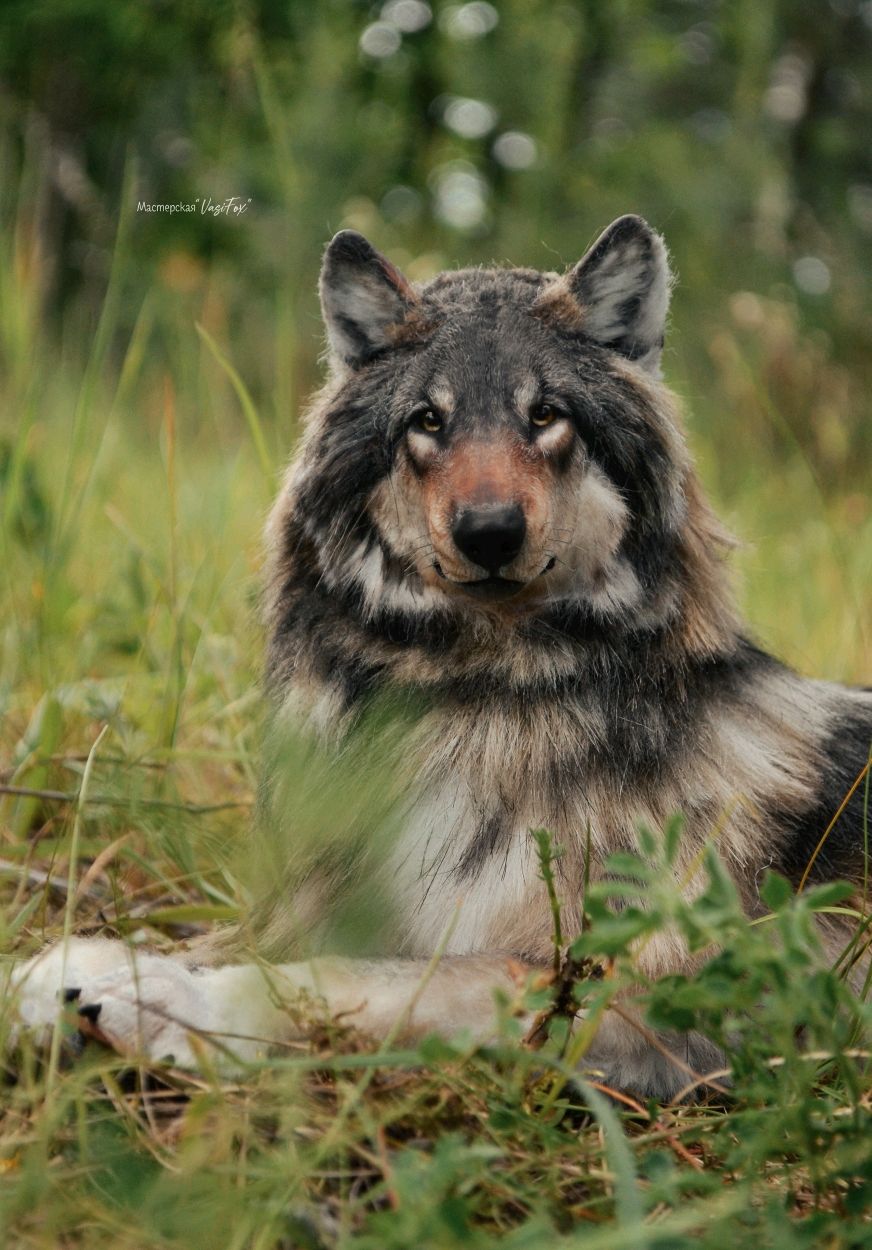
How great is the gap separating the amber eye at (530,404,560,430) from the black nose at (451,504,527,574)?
29 centimetres

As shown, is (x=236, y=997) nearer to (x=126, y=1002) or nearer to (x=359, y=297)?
(x=126, y=1002)

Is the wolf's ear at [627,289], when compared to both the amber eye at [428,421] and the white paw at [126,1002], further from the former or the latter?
the white paw at [126,1002]

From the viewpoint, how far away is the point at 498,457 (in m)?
2.54

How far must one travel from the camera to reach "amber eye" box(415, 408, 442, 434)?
267cm

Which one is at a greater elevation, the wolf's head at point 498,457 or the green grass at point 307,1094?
the wolf's head at point 498,457

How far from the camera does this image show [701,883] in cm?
255

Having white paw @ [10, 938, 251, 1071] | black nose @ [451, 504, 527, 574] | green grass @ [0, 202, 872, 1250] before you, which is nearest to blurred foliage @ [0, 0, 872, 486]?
green grass @ [0, 202, 872, 1250]

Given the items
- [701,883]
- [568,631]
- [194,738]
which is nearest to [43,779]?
[194,738]

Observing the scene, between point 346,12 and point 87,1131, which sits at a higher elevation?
point 346,12

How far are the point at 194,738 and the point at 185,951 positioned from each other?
3.52 feet

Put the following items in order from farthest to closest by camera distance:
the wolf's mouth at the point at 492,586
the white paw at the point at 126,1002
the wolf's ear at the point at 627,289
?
the wolf's ear at the point at 627,289 → the wolf's mouth at the point at 492,586 → the white paw at the point at 126,1002

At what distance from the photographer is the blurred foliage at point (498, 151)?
8.82m

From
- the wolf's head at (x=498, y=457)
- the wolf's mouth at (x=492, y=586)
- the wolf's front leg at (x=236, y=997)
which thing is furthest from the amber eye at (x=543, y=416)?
the wolf's front leg at (x=236, y=997)

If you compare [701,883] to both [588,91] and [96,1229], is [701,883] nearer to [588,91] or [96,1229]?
[96,1229]
